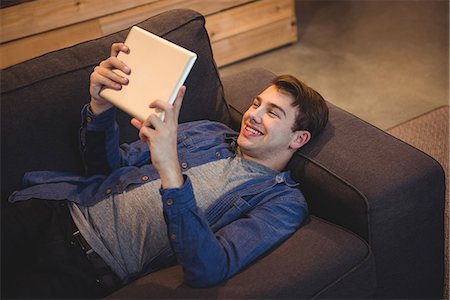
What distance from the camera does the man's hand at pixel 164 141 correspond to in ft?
3.56

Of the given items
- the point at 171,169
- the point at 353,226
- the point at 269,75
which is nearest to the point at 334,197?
the point at 353,226

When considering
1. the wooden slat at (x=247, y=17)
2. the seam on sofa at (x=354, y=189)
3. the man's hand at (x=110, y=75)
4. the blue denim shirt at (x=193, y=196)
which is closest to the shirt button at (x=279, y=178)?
the blue denim shirt at (x=193, y=196)

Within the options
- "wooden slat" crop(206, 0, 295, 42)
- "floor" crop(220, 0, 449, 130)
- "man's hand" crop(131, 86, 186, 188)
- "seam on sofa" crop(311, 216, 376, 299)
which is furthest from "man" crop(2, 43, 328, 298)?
"wooden slat" crop(206, 0, 295, 42)

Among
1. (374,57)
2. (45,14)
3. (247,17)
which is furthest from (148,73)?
(374,57)

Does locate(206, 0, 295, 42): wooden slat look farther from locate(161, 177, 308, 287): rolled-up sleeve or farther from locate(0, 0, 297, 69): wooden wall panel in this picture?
locate(161, 177, 308, 287): rolled-up sleeve

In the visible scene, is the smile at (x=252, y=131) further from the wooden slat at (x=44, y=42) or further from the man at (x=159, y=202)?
the wooden slat at (x=44, y=42)

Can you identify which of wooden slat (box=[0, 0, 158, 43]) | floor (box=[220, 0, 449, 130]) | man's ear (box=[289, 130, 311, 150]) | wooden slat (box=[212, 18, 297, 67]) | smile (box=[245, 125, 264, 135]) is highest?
wooden slat (box=[0, 0, 158, 43])

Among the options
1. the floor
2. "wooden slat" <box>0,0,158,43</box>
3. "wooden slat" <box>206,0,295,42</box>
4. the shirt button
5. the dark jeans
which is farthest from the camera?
"wooden slat" <box>206,0,295,42</box>

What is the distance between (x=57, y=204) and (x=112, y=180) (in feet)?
0.54

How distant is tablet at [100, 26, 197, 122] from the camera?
1.13m

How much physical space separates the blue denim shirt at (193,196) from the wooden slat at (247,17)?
154 centimetres

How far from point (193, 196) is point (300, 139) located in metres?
0.43

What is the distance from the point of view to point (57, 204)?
4.45ft

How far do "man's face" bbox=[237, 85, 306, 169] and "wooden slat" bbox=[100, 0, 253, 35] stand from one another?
151 centimetres
